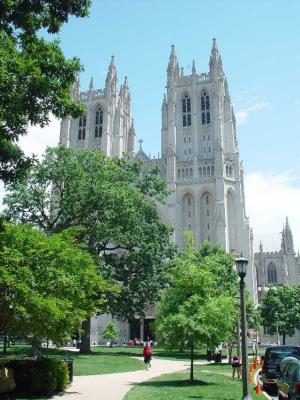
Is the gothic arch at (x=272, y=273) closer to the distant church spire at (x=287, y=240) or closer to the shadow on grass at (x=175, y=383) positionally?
the distant church spire at (x=287, y=240)

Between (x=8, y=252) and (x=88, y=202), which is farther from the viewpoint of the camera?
(x=88, y=202)

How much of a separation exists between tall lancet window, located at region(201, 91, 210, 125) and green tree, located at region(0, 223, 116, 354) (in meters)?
70.7

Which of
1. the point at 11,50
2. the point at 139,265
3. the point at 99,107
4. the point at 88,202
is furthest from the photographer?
the point at 99,107

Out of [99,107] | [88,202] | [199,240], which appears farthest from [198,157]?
→ [88,202]

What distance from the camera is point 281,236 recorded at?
4109 inches

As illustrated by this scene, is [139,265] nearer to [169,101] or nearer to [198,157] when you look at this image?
[198,157]

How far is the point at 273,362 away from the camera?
59.1 feet

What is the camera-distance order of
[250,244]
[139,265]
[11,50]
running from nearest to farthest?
1. [11,50]
2. [139,265]
3. [250,244]

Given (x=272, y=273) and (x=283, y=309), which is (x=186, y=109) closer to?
(x=272, y=273)

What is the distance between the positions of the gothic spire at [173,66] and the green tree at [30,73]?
74.7 metres

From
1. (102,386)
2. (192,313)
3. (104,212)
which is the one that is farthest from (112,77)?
(102,386)

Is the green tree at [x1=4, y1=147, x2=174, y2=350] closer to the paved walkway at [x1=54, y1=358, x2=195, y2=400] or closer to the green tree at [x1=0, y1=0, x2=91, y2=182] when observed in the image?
the paved walkway at [x1=54, y1=358, x2=195, y2=400]

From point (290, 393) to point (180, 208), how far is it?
66.2 m

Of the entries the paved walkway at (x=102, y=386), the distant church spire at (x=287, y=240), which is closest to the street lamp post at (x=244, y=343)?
the paved walkway at (x=102, y=386)
